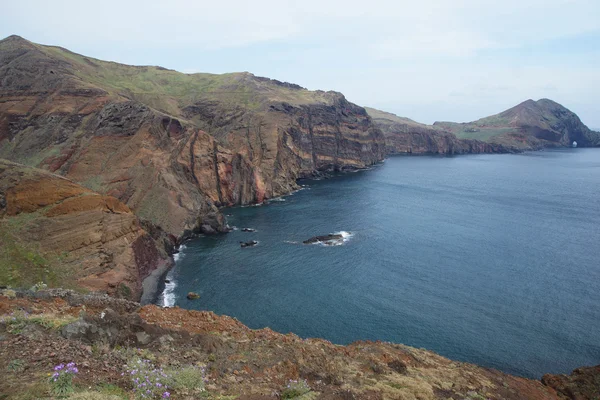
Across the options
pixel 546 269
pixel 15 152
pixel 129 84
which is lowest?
pixel 546 269

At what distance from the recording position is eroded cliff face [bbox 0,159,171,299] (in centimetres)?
4494

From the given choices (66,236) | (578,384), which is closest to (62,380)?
(578,384)

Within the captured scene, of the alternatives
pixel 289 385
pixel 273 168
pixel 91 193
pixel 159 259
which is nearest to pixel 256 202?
pixel 273 168

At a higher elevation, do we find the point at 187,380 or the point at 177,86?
the point at 177,86

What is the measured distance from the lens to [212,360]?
20.1m

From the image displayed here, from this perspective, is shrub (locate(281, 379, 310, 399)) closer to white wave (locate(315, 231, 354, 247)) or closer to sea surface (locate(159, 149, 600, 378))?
sea surface (locate(159, 149, 600, 378))

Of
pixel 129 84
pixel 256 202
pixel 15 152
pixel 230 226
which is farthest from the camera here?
pixel 129 84

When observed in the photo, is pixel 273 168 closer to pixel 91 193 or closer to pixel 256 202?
pixel 256 202

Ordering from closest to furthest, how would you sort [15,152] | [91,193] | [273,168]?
[91,193] → [15,152] → [273,168]

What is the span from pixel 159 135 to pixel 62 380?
8520 cm

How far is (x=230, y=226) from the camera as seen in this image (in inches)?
3337

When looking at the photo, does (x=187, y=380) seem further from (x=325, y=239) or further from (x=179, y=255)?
(x=325, y=239)

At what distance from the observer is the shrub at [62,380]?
12164 millimetres

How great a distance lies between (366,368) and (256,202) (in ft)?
274
